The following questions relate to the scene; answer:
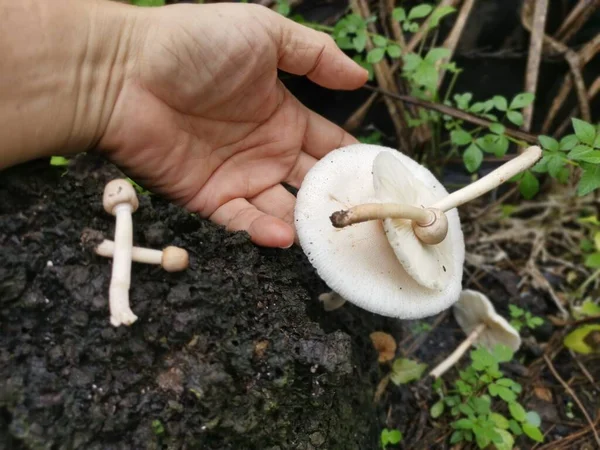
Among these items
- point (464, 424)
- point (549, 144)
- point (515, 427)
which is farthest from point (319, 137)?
point (515, 427)

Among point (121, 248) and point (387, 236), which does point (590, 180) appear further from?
point (121, 248)

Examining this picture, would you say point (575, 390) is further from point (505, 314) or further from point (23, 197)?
point (23, 197)

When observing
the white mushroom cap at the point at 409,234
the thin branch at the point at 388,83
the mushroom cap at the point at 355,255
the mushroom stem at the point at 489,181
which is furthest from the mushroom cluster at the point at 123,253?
the thin branch at the point at 388,83

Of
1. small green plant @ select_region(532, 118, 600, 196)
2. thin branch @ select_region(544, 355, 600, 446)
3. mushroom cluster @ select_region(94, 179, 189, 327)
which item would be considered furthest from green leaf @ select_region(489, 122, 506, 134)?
mushroom cluster @ select_region(94, 179, 189, 327)

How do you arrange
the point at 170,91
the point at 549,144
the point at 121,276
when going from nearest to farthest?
1. the point at 121,276
2. the point at 170,91
3. the point at 549,144

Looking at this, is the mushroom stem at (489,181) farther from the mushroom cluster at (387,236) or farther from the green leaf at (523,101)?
the green leaf at (523,101)

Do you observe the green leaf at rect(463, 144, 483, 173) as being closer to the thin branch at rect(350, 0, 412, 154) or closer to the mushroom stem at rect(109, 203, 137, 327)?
the thin branch at rect(350, 0, 412, 154)

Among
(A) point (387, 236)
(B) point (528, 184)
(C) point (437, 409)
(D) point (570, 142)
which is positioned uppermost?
(D) point (570, 142)
